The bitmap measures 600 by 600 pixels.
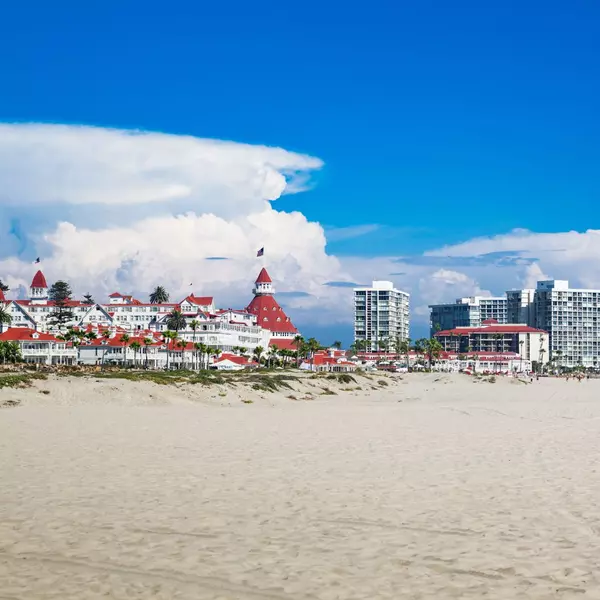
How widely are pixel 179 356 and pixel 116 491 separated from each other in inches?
4697

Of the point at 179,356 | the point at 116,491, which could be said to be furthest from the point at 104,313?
the point at 116,491

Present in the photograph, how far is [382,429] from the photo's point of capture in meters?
26.2

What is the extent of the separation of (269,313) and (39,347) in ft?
216

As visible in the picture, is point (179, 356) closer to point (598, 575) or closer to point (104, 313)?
point (104, 313)

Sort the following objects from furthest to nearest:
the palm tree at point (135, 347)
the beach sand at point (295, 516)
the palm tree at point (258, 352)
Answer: the palm tree at point (258, 352)
the palm tree at point (135, 347)
the beach sand at point (295, 516)

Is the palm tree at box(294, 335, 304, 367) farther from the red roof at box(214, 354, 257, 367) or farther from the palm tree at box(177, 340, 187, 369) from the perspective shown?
the palm tree at box(177, 340, 187, 369)

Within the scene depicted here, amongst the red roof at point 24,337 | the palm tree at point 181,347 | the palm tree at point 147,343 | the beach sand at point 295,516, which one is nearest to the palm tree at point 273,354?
the palm tree at point 181,347

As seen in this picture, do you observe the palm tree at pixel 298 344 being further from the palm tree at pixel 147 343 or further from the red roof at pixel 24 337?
the red roof at pixel 24 337

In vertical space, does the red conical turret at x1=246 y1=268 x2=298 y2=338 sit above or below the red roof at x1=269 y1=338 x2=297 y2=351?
above

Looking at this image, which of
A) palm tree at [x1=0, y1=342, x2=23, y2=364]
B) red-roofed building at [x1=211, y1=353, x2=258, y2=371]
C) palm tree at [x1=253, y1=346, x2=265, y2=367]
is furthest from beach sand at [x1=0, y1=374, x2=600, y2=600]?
palm tree at [x1=253, y1=346, x2=265, y2=367]

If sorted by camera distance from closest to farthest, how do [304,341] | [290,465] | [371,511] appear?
[371,511], [290,465], [304,341]

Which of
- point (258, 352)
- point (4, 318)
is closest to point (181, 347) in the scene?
point (258, 352)

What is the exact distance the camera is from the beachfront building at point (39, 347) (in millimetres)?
118938

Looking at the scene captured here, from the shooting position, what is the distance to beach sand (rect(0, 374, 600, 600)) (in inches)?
323
